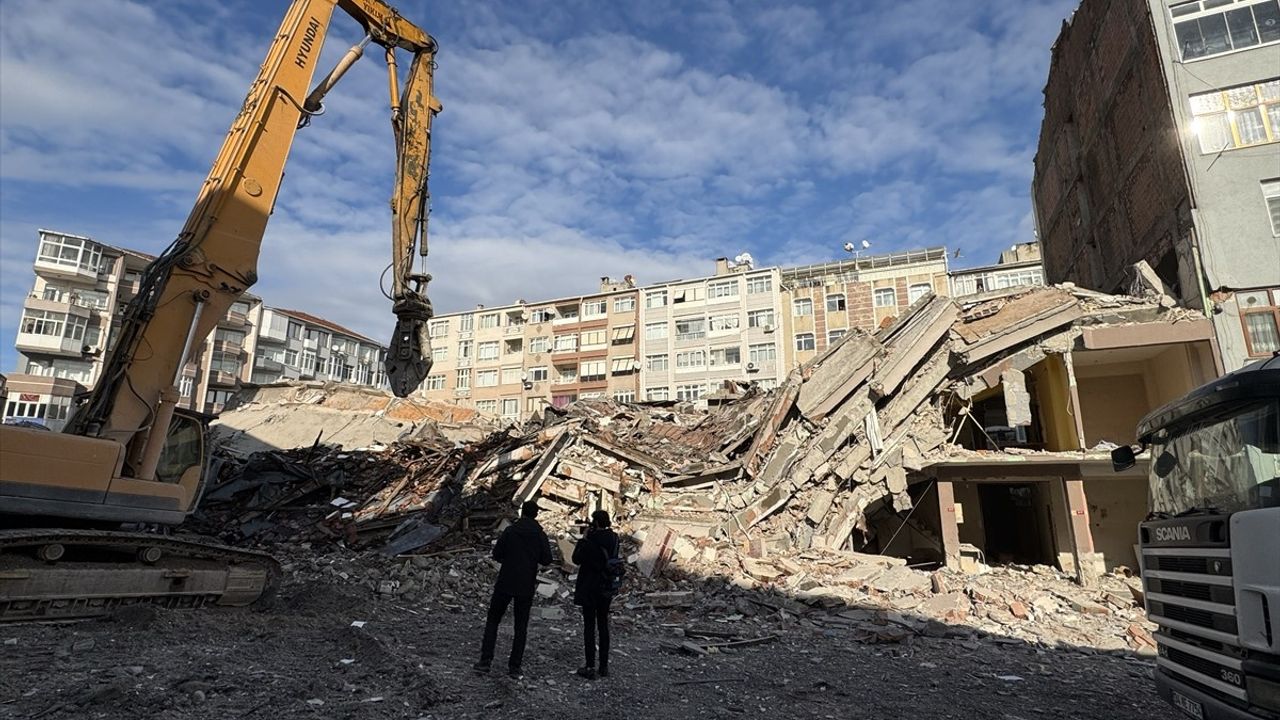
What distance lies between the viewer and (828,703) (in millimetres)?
5855

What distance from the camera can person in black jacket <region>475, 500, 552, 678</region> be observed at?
5.84 m

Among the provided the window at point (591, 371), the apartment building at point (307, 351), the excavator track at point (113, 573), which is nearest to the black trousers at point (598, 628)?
the excavator track at point (113, 573)

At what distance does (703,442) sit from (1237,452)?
1252cm

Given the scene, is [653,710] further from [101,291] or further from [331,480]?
[101,291]

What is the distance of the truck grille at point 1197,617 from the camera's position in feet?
12.7

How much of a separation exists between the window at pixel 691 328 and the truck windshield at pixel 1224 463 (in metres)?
39.2

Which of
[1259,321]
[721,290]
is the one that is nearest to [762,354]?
[721,290]

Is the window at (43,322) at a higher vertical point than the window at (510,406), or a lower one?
higher

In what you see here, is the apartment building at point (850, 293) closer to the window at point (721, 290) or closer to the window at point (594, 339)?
the window at point (721, 290)

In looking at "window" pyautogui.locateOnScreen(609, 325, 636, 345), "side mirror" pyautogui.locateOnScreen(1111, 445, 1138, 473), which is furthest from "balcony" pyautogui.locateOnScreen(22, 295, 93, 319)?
"side mirror" pyautogui.locateOnScreen(1111, 445, 1138, 473)

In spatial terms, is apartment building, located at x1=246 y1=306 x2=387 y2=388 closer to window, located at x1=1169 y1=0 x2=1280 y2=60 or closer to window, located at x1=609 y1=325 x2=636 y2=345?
window, located at x1=609 y1=325 x2=636 y2=345

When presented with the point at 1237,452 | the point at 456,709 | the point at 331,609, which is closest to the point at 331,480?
the point at 331,609

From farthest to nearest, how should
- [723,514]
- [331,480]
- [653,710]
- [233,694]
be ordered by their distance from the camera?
[331,480] < [723,514] < [653,710] < [233,694]

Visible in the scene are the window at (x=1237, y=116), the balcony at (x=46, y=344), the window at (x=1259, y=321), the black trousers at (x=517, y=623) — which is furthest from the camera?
the balcony at (x=46, y=344)
